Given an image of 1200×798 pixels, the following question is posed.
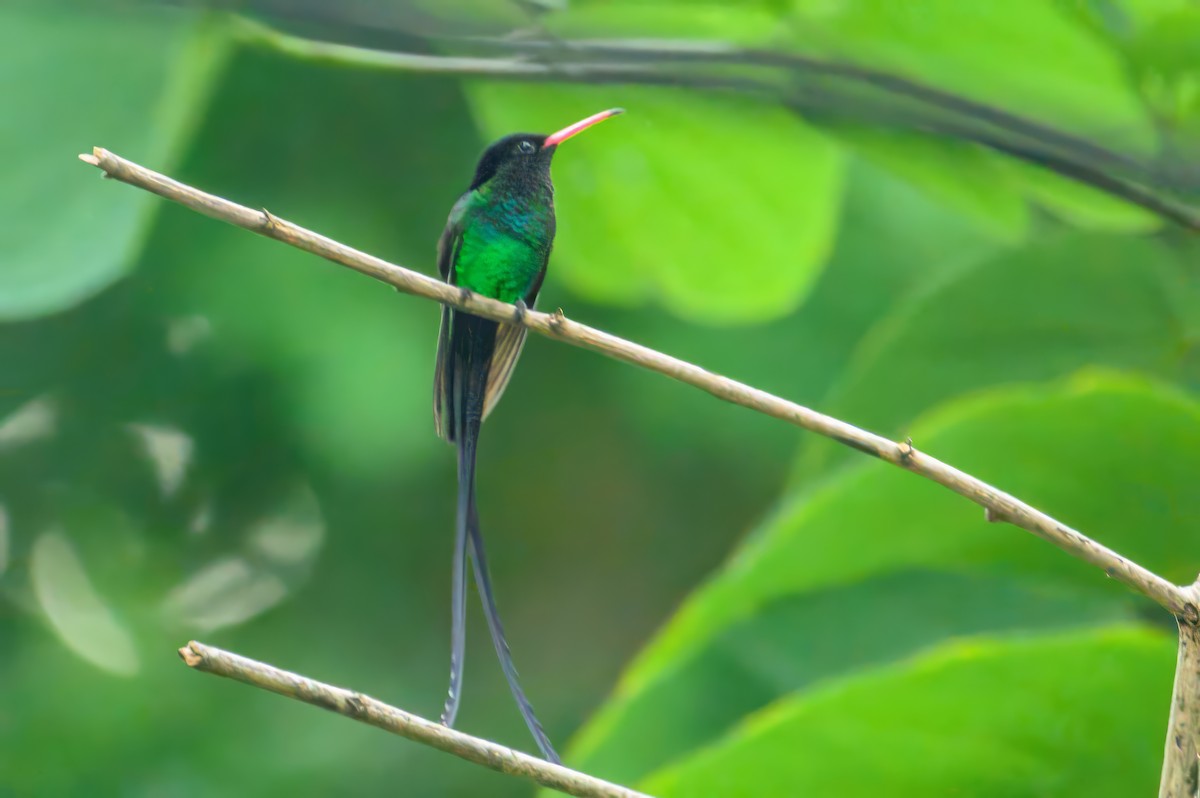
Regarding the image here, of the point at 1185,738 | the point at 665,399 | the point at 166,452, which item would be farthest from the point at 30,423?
the point at 1185,738

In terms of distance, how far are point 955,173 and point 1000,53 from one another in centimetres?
8

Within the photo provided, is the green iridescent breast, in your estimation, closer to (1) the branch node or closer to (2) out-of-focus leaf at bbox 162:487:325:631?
(1) the branch node

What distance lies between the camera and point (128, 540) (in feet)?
4.53

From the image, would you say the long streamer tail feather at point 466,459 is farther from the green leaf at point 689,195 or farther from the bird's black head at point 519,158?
the green leaf at point 689,195

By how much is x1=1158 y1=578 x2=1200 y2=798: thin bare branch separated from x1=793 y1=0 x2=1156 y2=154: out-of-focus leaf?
353 mm

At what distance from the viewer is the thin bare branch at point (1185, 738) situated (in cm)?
35

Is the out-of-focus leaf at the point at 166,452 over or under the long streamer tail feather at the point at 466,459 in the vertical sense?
over

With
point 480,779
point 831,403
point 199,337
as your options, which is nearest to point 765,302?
point 831,403

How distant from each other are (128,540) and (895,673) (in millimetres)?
1110

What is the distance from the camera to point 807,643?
61 centimetres

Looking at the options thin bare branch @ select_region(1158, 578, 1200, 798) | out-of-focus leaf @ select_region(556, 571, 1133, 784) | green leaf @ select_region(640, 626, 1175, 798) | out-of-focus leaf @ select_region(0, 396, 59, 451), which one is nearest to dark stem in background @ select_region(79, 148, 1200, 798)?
thin bare branch @ select_region(1158, 578, 1200, 798)

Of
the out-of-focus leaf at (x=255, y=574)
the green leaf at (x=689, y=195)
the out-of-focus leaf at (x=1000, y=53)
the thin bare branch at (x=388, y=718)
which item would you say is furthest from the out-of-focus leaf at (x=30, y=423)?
the thin bare branch at (x=388, y=718)

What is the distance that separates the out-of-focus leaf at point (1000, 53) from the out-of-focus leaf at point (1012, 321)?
0.08m

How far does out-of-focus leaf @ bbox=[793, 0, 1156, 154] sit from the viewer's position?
62 cm
